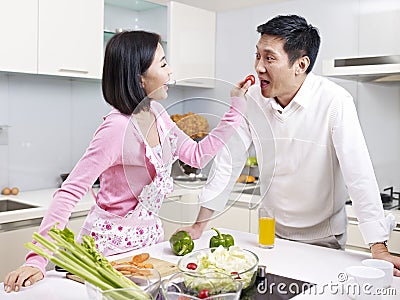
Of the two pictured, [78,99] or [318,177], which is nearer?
[318,177]

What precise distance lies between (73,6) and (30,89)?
0.60 metres

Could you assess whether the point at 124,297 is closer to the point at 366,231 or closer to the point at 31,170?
the point at 366,231

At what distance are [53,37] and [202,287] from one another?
209 cm

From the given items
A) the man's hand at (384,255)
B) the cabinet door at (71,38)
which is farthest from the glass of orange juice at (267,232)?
the cabinet door at (71,38)

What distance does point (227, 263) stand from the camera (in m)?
1.29

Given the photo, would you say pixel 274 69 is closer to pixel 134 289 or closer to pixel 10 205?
pixel 134 289

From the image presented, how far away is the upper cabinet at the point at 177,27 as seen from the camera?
3398mm

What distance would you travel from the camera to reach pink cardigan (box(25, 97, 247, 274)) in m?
1.42

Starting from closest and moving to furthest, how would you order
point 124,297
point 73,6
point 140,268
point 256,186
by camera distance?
point 124,297, point 140,268, point 256,186, point 73,6

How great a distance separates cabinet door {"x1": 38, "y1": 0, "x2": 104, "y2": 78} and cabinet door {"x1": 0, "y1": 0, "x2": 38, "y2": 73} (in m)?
0.04

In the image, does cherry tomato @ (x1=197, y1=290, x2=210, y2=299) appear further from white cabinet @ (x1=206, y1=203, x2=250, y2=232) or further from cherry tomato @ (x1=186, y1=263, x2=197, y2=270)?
white cabinet @ (x1=206, y1=203, x2=250, y2=232)

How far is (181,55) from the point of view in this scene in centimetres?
350

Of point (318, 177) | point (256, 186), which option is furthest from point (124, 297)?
point (318, 177)

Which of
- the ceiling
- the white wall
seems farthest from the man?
the ceiling
